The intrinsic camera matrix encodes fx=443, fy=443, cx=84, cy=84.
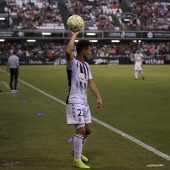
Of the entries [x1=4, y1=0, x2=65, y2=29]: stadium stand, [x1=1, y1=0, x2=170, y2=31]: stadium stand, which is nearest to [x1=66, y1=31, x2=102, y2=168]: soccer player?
[x1=1, y1=0, x2=170, y2=31]: stadium stand

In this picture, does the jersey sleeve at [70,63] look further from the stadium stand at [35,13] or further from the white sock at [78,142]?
the stadium stand at [35,13]

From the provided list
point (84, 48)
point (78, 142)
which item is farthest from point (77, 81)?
point (78, 142)

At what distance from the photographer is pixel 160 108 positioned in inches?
575

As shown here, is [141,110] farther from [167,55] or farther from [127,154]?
[167,55]

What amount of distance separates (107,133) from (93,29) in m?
50.2

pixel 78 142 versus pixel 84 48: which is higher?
pixel 84 48

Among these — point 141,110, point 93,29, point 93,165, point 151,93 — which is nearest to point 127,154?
point 93,165

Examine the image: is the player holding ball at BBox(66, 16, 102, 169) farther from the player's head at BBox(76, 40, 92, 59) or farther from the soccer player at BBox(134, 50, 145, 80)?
the soccer player at BBox(134, 50, 145, 80)

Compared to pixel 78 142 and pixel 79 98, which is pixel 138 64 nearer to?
pixel 79 98

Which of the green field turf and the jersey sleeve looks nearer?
the jersey sleeve

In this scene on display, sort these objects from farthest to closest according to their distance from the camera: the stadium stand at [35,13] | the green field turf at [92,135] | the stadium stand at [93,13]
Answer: the stadium stand at [93,13] → the stadium stand at [35,13] → the green field turf at [92,135]

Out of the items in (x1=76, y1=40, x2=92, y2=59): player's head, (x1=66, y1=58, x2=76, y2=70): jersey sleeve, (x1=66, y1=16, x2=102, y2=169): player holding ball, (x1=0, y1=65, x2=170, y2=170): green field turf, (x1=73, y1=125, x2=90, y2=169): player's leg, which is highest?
(x1=76, y1=40, x2=92, y2=59): player's head

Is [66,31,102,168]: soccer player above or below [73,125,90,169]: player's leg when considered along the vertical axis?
above

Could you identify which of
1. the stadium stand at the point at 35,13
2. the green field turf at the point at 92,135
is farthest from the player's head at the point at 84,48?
the stadium stand at the point at 35,13
